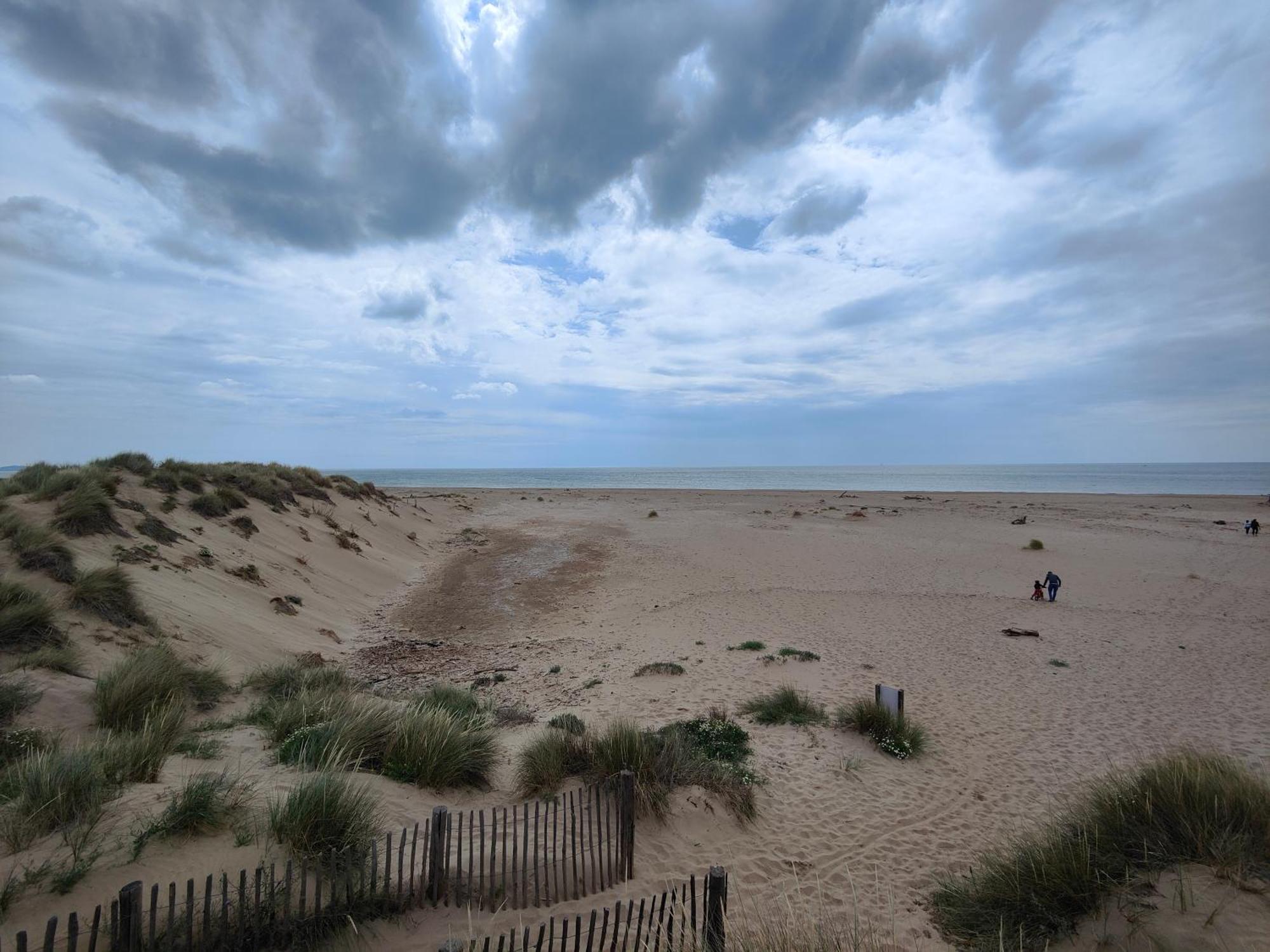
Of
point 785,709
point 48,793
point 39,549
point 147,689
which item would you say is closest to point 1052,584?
point 785,709

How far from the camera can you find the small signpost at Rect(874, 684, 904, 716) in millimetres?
8617

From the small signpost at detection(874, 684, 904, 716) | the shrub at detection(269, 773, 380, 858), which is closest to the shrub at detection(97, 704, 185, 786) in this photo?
the shrub at detection(269, 773, 380, 858)

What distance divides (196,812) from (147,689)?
136 inches

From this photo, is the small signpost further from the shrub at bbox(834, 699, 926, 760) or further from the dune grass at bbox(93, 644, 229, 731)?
the dune grass at bbox(93, 644, 229, 731)

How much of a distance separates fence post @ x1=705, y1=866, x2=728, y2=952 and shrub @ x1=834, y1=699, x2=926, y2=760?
541 cm

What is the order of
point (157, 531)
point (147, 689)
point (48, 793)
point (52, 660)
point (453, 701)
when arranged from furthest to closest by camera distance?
point (157, 531) < point (453, 701) < point (52, 660) < point (147, 689) < point (48, 793)

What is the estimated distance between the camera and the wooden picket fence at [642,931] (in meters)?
3.38

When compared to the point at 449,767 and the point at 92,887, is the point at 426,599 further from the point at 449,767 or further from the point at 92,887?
the point at 92,887

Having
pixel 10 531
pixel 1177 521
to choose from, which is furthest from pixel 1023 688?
pixel 1177 521

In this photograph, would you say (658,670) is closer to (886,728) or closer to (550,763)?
(886,728)

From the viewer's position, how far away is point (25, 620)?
7.64 metres

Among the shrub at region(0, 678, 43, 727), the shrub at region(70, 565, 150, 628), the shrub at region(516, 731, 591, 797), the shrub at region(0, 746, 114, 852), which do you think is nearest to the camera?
the shrub at region(0, 746, 114, 852)

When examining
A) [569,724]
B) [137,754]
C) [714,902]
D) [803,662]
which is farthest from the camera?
[803,662]

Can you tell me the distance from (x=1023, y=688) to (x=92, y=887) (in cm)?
1348
